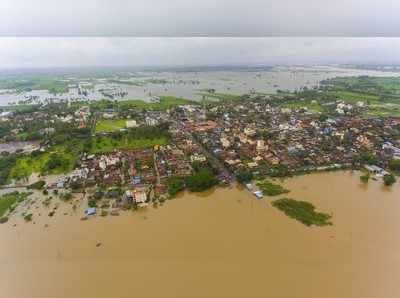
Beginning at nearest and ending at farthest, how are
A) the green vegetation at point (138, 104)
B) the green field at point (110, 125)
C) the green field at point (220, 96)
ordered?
the green field at point (110, 125) < the green vegetation at point (138, 104) < the green field at point (220, 96)

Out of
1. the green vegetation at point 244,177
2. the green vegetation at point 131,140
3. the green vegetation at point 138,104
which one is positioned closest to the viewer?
the green vegetation at point 244,177

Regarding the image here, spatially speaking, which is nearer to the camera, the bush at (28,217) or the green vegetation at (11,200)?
the bush at (28,217)

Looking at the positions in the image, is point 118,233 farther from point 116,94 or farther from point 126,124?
point 116,94

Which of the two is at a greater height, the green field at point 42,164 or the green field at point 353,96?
the green field at point 353,96

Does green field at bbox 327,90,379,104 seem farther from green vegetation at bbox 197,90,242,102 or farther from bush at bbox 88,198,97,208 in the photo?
bush at bbox 88,198,97,208

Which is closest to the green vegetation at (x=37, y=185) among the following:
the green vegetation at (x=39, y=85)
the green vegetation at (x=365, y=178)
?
the green vegetation at (x=365, y=178)

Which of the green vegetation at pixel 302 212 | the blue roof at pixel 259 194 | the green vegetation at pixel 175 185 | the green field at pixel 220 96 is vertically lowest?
the green vegetation at pixel 302 212

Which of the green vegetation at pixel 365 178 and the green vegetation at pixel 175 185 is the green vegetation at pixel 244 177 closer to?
the green vegetation at pixel 175 185
